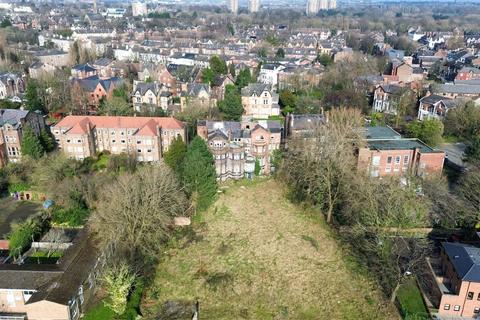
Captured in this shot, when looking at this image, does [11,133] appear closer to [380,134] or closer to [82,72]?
[82,72]

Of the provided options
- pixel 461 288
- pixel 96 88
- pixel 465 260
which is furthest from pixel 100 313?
pixel 96 88

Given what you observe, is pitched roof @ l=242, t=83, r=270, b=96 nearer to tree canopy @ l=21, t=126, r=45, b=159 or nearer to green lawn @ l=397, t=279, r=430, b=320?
tree canopy @ l=21, t=126, r=45, b=159

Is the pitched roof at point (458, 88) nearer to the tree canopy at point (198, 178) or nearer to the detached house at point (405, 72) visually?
the detached house at point (405, 72)

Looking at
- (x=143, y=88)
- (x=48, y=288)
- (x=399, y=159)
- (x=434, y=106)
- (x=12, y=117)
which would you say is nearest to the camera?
(x=48, y=288)

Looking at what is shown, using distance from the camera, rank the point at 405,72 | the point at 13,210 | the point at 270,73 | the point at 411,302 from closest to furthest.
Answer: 1. the point at 411,302
2. the point at 13,210
3. the point at 405,72
4. the point at 270,73

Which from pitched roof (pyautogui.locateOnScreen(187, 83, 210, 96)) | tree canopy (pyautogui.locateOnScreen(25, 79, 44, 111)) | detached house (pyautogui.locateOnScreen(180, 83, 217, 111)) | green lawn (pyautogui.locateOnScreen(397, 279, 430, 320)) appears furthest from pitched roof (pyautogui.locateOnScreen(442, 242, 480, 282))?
tree canopy (pyautogui.locateOnScreen(25, 79, 44, 111))

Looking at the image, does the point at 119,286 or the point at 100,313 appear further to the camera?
the point at 100,313

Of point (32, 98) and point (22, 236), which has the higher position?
point (32, 98)

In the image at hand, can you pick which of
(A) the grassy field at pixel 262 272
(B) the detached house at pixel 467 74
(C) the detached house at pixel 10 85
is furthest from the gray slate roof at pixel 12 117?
(B) the detached house at pixel 467 74
